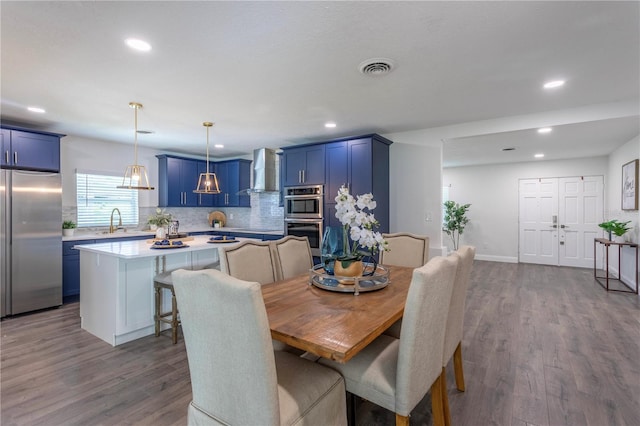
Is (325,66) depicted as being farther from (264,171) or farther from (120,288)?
(264,171)

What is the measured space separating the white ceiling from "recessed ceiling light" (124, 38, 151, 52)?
0.05m

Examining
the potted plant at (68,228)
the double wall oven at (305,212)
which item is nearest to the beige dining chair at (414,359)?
the double wall oven at (305,212)

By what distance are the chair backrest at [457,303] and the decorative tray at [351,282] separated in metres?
0.42

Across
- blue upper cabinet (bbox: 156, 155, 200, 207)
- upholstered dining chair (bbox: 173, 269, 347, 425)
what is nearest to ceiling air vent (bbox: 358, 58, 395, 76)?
upholstered dining chair (bbox: 173, 269, 347, 425)

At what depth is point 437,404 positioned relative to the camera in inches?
63.3

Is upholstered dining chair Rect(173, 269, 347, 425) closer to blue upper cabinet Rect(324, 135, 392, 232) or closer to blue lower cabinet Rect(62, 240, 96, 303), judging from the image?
blue upper cabinet Rect(324, 135, 392, 232)

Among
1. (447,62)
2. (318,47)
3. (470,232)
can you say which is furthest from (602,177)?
(318,47)

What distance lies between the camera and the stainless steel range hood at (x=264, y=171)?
5.22 meters

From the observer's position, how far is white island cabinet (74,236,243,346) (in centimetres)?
286

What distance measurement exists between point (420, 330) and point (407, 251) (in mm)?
1710

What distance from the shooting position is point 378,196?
431 cm

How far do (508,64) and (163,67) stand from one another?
264 centimetres

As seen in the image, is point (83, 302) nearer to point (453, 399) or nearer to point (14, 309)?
point (14, 309)

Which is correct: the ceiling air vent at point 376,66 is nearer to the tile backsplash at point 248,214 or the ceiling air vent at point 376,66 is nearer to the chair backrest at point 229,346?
the chair backrest at point 229,346
